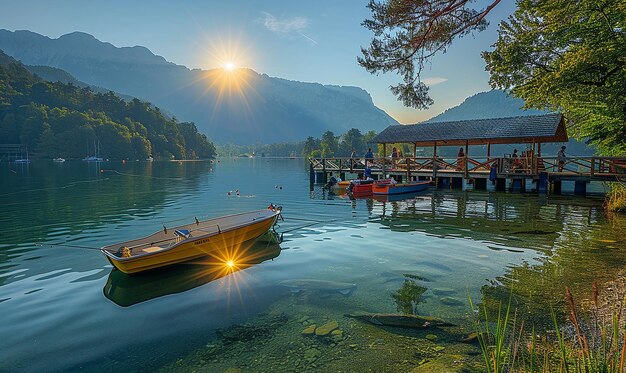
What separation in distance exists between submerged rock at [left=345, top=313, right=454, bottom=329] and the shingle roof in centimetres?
2555

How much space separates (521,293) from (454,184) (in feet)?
85.0

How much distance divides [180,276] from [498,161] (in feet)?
88.5

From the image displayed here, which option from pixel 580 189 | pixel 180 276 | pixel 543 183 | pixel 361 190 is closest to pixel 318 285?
pixel 180 276

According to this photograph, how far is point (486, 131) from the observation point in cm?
3042

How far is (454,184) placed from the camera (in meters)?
32.2

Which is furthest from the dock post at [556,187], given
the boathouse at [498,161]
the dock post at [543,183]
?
the dock post at [543,183]

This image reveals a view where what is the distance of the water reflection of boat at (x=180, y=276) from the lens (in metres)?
8.61

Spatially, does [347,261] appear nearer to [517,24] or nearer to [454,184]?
[517,24]

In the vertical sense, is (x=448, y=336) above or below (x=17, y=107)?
below

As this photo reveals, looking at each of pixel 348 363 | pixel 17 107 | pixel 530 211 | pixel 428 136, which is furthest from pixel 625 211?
pixel 17 107

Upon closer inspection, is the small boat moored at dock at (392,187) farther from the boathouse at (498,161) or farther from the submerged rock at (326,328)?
the submerged rock at (326,328)

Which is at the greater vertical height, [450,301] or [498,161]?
[498,161]

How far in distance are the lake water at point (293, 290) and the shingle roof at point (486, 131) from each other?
1156cm

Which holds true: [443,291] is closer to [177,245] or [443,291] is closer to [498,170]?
[177,245]
